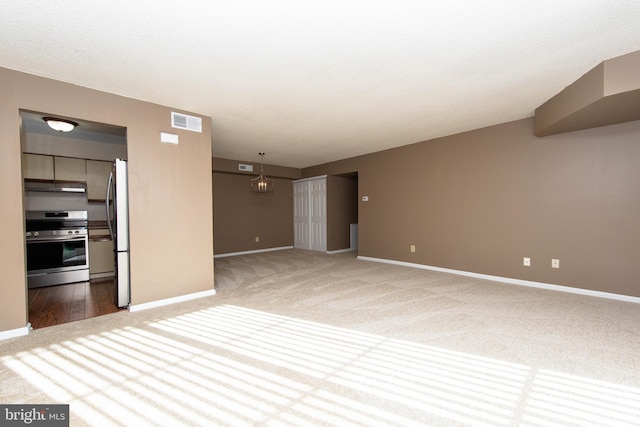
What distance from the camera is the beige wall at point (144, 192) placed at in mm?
2525

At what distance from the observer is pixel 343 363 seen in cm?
203

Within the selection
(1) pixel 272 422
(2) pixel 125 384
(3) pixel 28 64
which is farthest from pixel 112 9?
(1) pixel 272 422

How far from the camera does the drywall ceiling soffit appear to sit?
241cm

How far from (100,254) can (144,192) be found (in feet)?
8.14

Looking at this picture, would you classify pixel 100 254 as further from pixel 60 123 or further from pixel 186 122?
pixel 186 122

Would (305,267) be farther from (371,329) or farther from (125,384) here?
(125,384)

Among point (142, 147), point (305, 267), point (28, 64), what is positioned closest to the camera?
point (28, 64)

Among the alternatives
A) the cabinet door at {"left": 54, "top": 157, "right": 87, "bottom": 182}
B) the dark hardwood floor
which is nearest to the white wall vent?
the dark hardwood floor

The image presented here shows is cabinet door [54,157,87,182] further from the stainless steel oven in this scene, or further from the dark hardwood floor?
the dark hardwood floor

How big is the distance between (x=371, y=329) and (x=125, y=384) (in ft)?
6.44

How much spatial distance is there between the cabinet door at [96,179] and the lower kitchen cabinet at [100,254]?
63 centimetres

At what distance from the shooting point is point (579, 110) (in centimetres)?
288

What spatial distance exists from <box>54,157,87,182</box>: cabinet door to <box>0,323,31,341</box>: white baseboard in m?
2.86

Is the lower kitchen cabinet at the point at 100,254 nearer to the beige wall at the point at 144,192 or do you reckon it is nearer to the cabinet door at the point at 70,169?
the cabinet door at the point at 70,169
